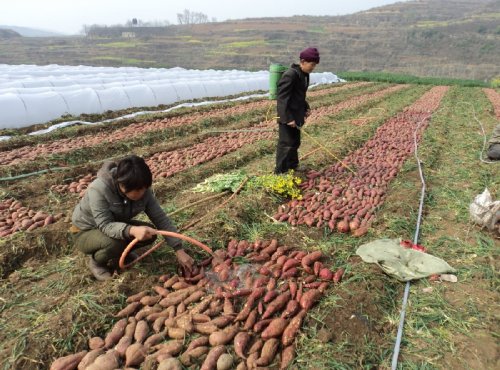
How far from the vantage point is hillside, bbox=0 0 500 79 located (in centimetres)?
4947

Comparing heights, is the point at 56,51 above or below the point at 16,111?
below

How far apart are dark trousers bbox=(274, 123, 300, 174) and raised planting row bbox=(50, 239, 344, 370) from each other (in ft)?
8.62

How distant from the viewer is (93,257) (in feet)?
11.8

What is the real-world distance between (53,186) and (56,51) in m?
60.3

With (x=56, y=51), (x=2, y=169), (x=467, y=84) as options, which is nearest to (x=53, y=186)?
(x=2, y=169)

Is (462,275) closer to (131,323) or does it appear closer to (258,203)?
(258,203)

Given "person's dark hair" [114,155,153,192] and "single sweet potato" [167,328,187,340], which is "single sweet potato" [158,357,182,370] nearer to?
"single sweet potato" [167,328,187,340]

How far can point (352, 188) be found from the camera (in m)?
5.92

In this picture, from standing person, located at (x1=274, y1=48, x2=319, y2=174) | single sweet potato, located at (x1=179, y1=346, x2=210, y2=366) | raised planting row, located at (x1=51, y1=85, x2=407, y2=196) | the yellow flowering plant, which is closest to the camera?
single sweet potato, located at (x1=179, y1=346, x2=210, y2=366)

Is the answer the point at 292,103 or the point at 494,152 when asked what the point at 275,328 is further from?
the point at 494,152

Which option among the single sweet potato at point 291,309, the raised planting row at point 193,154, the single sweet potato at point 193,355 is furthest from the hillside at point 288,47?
the single sweet potato at point 193,355

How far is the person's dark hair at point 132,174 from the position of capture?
3.01m

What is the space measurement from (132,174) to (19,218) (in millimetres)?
2812

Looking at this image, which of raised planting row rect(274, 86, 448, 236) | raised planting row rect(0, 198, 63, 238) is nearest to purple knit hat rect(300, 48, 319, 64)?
raised planting row rect(274, 86, 448, 236)
